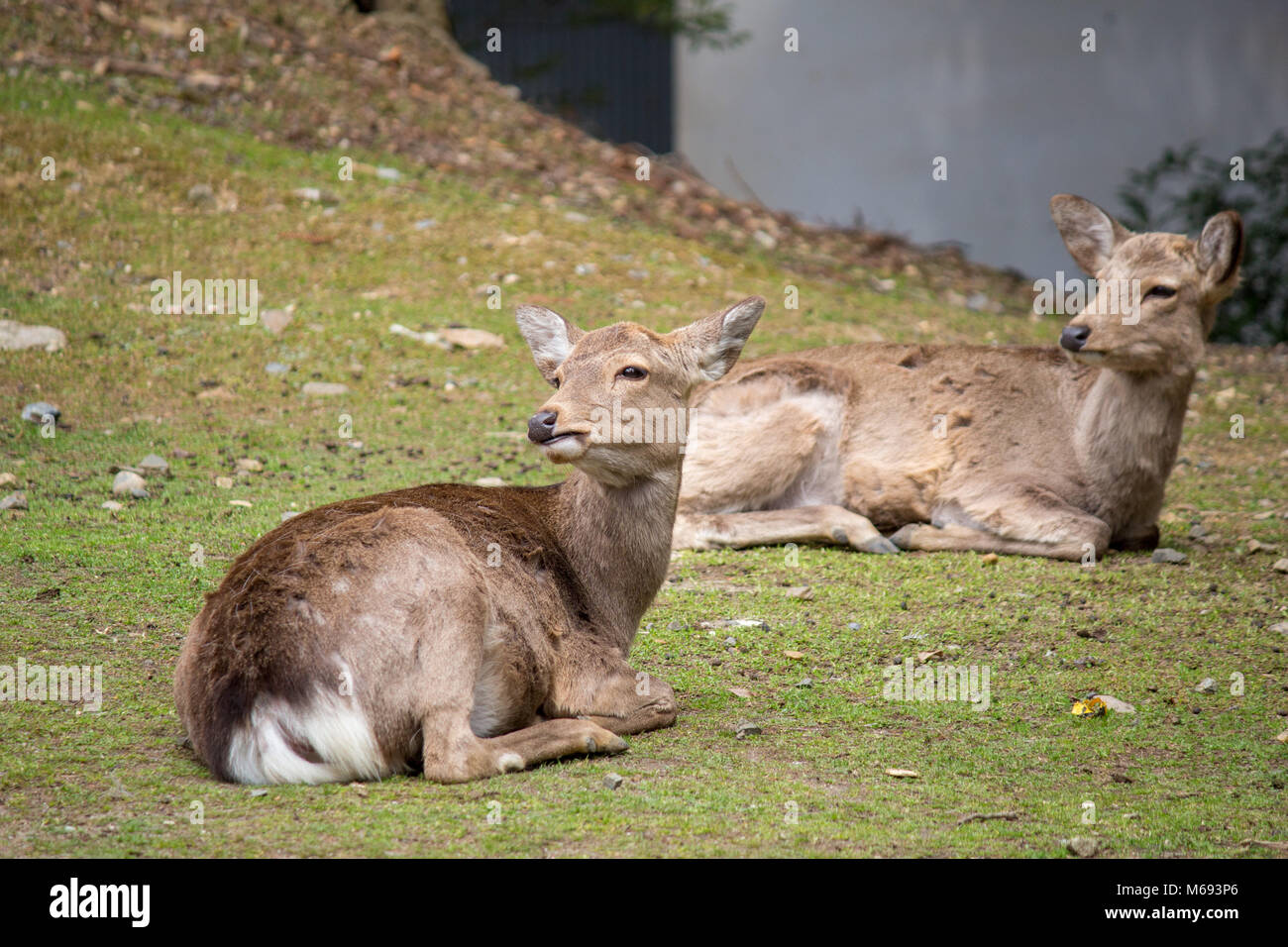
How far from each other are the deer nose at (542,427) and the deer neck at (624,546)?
22.0 inches

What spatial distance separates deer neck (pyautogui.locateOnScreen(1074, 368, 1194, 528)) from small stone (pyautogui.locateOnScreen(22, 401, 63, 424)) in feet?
19.3

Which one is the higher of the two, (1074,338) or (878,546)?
(1074,338)

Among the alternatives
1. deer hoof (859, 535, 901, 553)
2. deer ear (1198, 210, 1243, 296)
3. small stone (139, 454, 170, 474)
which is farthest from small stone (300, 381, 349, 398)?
deer ear (1198, 210, 1243, 296)

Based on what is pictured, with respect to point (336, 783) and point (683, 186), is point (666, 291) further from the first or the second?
point (336, 783)

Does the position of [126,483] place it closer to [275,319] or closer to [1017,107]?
[275,319]

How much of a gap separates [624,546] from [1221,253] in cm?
407

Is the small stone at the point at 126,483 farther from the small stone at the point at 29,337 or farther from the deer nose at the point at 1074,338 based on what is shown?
the deer nose at the point at 1074,338

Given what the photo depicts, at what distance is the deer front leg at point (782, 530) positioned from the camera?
7.83 meters

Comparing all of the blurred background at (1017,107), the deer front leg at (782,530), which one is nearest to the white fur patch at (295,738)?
the deer front leg at (782,530)

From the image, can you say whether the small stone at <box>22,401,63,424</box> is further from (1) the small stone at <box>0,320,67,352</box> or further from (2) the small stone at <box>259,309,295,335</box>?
(2) the small stone at <box>259,309,295,335</box>

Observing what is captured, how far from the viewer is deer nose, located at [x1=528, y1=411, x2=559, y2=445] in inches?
185

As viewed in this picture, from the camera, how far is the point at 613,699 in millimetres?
4910

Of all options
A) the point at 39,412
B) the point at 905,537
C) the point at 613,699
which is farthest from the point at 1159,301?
the point at 39,412

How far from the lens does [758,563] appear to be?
7.54 meters
